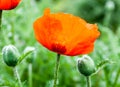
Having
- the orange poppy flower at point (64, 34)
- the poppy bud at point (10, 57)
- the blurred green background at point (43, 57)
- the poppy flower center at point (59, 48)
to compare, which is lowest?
the blurred green background at point (43, 57)

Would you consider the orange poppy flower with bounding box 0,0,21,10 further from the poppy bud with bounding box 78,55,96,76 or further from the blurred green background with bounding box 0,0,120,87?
the blurred green background with bounding box 0,0,120,87

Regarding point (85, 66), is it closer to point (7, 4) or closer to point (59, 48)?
point (59, 48)

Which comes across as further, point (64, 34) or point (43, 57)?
point (43, 57)

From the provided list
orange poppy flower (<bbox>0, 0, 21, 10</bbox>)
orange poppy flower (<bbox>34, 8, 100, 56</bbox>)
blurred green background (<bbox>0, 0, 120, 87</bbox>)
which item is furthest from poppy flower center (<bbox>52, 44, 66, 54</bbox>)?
blurred green background (<bbox>0, 0, 120, 87</bbox>)

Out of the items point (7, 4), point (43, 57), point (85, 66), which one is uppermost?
point (7, 4)

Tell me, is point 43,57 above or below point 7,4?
below

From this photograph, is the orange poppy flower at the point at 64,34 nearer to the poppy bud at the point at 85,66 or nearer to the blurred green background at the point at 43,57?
the poppy bud at the point at 85,66

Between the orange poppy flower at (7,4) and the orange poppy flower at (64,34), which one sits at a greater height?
the orange poppy flower at (7,4)

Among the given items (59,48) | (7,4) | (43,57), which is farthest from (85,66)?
(43,57)

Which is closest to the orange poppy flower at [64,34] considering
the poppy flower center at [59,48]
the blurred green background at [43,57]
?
the poppy flower center at [59,48]
